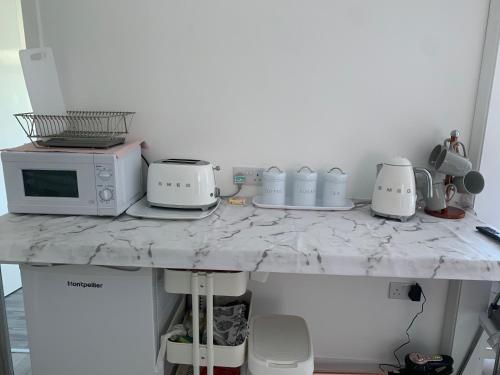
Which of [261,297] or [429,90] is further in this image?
[261,297]

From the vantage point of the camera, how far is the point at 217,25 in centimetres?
164

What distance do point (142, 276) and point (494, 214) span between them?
1.54 metres

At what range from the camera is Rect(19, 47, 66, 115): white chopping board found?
5.08 feet

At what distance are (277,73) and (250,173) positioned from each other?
468 mm

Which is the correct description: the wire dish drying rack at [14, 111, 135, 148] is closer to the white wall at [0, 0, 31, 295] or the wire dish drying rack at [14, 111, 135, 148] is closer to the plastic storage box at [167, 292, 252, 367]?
the plastic storage box at [167, 292, 252, 367]

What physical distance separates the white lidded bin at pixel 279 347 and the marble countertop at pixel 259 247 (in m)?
0.43

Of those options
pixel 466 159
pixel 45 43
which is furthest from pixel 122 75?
pixel 466 159

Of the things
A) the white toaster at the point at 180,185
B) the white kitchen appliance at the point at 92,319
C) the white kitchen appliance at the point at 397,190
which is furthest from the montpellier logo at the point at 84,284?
the white kitchen appliance at the point at 397,190

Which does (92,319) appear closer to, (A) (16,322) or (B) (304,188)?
(B) (304,188)

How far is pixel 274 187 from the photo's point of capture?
165 centimetres

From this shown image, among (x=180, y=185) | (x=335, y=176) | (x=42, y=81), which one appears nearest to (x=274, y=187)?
(x=335, y=176)

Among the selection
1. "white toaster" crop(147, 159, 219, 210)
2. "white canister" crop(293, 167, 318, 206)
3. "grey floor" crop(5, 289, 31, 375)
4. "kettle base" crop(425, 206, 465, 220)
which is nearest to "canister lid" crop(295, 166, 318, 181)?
"white canister" crop(293, 167, 318, 206)

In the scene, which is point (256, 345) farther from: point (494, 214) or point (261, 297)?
point (494, 214)

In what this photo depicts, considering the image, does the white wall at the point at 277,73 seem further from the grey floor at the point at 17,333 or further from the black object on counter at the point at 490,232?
the grey floor at the point at 17,333
